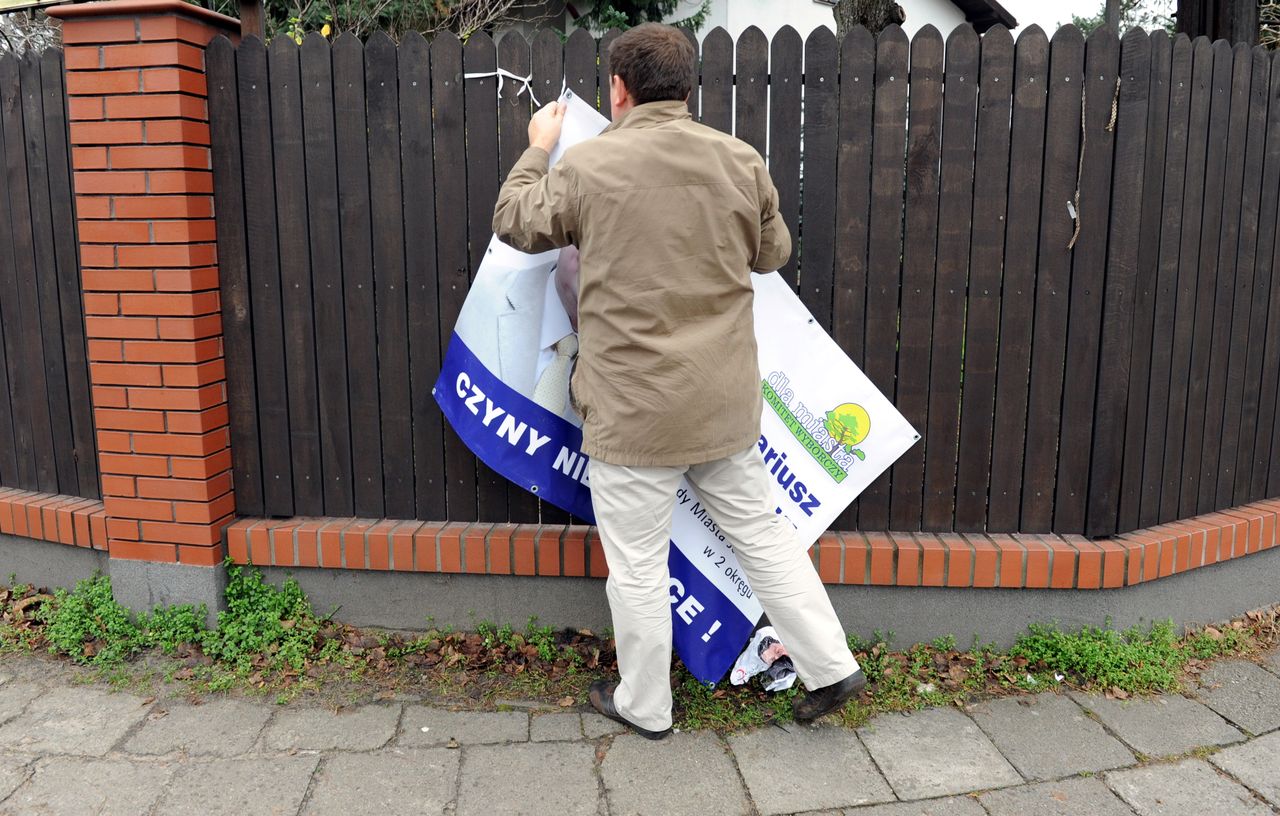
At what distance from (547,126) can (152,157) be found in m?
1.39

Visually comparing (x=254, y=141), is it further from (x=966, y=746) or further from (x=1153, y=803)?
(x=1153, y=803)

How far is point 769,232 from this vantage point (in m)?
2.93

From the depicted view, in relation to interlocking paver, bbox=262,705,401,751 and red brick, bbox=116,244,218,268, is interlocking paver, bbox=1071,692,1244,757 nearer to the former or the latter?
interlocking paver, bbox=262,705,401,751

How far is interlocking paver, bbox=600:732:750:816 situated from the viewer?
2.74 metres

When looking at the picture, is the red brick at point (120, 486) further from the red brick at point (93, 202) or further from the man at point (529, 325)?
the man at point (529, 325)

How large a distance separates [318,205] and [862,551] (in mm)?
2263

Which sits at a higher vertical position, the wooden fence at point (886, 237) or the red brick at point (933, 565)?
the wooden fence at point (886, 237)

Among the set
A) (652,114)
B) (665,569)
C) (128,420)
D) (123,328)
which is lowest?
(665,569)

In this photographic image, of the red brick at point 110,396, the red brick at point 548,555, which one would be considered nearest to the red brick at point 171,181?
the red brick at point 110,396

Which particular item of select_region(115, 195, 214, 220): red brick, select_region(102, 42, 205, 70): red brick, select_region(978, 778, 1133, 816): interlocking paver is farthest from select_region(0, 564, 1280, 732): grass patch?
select_region(102, 42, 205, 70): red brick

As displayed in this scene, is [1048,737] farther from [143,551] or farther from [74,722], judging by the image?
[143,551]

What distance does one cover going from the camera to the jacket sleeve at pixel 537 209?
2723 millimetres

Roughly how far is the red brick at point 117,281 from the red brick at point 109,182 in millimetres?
271

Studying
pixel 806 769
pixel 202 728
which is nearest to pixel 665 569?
pixel 806 769
